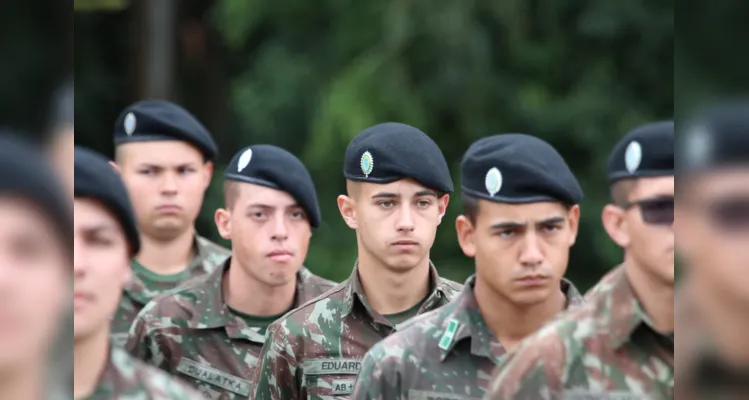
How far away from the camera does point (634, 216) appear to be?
3170 mm

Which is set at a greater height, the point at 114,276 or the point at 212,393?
the point at 114,276

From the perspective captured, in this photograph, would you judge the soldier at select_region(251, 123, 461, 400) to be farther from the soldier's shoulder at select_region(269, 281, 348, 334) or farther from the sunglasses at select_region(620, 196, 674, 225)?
the sunglasses at select_region(620, 196, 674, 225)

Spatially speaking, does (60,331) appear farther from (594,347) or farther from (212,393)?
(212,393)

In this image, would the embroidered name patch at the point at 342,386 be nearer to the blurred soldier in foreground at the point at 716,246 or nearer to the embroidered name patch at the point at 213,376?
the embroidered name patch at the point at 213,376

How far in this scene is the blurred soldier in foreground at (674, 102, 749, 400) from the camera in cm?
212

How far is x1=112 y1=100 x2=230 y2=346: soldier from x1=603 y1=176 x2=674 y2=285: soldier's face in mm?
3800

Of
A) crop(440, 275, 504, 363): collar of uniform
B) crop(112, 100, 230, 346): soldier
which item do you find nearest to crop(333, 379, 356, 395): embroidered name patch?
crop(440, 275, 504, 363): collar of uniform

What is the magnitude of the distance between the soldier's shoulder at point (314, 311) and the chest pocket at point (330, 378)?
180 millimetres

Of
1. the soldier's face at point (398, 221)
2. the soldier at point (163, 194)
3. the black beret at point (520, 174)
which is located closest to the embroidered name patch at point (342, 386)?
the soldier's face at point (398, 221)

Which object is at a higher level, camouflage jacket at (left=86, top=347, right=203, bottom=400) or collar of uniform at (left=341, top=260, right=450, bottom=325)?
collar of uniform at (left=341, top=260, right=450, bottom=325)

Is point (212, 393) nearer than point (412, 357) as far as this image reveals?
No

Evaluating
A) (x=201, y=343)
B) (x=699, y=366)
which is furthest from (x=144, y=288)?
(x=699, y=366)

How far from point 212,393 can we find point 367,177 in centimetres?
123

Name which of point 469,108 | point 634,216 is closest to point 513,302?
point 634,216
